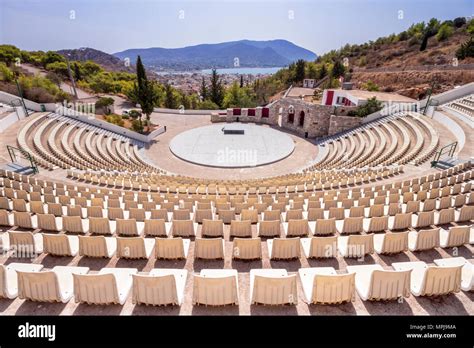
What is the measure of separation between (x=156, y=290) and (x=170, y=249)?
1852mm

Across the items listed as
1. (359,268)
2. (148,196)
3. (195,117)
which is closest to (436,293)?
(359,268)

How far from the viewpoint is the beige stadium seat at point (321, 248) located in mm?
7129

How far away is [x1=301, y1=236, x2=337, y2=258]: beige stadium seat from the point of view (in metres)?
7.13

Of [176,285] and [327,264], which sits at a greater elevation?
[176,285]

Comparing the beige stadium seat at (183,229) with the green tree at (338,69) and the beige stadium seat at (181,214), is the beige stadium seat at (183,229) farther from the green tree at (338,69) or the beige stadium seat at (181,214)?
the green tree at (338,69)

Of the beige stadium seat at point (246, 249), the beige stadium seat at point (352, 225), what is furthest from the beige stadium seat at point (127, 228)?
the beige stadium seat at point (352, 225)

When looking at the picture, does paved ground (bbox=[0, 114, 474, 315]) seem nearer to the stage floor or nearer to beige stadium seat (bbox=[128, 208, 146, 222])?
beige stadium seat (bbox=[128, 208, 146, 222])

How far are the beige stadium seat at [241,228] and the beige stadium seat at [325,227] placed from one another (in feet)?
7.38

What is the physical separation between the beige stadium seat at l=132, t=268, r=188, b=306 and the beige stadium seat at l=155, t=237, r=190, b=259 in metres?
1.59

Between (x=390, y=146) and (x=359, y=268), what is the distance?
23.4 metres

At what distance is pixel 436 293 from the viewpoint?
5598mm

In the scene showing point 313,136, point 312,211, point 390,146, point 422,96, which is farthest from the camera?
point 422,96
